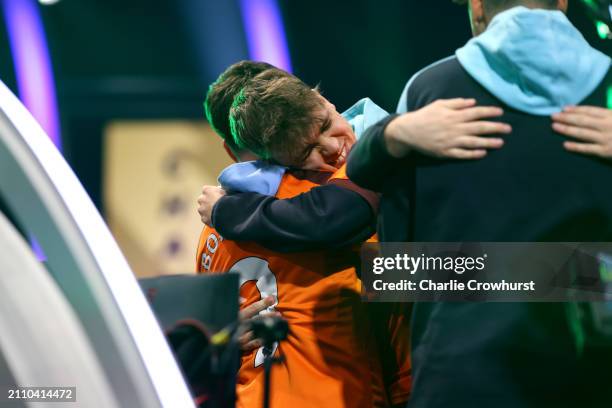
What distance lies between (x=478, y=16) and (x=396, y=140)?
0.23 meters

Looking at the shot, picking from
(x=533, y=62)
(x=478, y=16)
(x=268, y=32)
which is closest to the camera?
(x=533, y=62)

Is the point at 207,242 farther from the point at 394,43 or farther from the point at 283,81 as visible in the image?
the point at 394,43

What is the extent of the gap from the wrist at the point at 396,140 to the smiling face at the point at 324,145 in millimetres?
347

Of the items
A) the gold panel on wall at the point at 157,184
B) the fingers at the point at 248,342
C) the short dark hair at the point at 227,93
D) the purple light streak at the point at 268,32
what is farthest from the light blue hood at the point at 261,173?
the gold panel on wall at the point at 157,184

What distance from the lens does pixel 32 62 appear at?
4.85 m

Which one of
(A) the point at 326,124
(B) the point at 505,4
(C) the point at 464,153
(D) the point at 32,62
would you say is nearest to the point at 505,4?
(B) the point at 505,4

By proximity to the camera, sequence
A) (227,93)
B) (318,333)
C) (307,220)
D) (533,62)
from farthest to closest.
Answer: (227,93) → (318,333) → (307,220) → (533,62)

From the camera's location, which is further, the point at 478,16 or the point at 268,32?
the point at 268,32

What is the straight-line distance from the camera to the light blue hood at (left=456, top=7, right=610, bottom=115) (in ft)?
3.74

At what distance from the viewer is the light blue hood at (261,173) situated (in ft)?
4.99

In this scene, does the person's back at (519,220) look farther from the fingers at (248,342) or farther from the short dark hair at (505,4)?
the fingers at (248,342)

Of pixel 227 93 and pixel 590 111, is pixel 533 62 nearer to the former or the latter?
pixel 590 111

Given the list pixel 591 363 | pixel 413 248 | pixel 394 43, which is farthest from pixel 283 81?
pixel 394 43

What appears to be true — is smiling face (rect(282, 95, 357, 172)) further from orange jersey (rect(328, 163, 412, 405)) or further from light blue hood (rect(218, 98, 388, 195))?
orange jersey (rect(328, 163, 412, 405))
